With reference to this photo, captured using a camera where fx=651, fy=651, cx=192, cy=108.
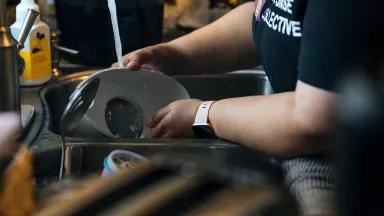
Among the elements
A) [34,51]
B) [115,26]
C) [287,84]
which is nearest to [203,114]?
[287,84]

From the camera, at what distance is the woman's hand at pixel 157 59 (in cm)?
112

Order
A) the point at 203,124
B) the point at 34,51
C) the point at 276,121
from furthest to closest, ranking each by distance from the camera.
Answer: the point at 34,51, the point at 203,124, the point at 276,121

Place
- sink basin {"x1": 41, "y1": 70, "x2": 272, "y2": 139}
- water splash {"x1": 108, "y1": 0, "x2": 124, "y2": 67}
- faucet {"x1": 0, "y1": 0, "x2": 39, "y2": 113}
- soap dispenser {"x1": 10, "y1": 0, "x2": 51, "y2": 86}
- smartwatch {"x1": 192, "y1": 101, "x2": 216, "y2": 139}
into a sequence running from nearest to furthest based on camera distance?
faucet {"x1": 0, "y1": 0, "x2": 39, "y2": 113}, smartwatch {"x1": 192, "y1": 101, "x2": 216, "y2": 139}, water splash {"x1": 108, "y1": 0, "x2": 124, "y2": 67}, soap dispenser {"x1": 10, "y1": 0, "x2": 51, "y2": 86}, sink basin {"x1": 41, "y1": 70, "x2": 272, "y2": 139}

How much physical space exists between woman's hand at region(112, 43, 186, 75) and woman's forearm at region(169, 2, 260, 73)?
29 mm

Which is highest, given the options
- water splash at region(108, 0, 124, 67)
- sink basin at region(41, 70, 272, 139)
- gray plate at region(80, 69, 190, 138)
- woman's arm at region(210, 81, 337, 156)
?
water splash at region(108, 0, 124, 67)

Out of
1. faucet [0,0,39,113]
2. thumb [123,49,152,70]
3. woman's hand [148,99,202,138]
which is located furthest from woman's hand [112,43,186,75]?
faucet [0,0,39,113]

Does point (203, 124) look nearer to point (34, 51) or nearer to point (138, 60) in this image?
point (138, 60)

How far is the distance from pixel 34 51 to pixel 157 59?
248mm

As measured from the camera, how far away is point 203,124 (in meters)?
0.96

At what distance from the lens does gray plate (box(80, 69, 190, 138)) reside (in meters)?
1.09

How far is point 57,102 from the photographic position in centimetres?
129

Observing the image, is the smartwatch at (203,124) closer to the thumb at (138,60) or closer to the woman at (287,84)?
the woman at (287,84)

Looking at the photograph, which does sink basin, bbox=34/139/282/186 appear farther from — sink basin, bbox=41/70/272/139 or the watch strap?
sink basin, bbox=41/70/272/139

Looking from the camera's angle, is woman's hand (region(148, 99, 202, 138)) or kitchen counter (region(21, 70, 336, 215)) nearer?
kitchen counter (region(21, 70, 336, 215))
